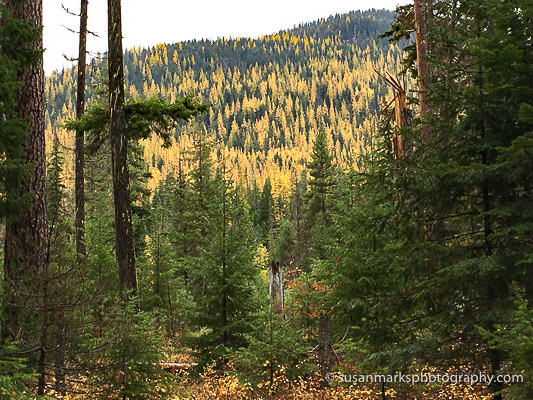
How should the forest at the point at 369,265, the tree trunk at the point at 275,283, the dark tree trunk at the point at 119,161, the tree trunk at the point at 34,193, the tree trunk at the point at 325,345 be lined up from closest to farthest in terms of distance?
1. the forest at the point at 369,265
2. the tree trunk at the point at 34,193
3. the dark tree trunk at the point at 119,161
4. the tree trunk at the point at 325,345
5. the tree trunk at the point at 275,283

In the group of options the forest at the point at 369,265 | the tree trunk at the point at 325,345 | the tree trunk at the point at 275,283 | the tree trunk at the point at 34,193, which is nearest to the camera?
the forest at the point at 369,265

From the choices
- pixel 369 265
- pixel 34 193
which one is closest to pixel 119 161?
pixel 34 193

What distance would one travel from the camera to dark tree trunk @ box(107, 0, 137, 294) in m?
9.59

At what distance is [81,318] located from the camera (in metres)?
7.01

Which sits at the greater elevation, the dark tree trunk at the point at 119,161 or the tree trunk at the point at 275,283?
the dark tree trunk at the point at 119,161

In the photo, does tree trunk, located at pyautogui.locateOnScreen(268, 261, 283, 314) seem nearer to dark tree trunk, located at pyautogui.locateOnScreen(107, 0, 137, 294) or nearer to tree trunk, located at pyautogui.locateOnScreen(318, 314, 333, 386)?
tree trunk, located at pyautogui.locateOnScreen(318, 314, 333, 386)

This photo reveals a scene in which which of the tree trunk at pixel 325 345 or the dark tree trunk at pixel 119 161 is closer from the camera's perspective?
the dark tree trunk at pixel 119 161

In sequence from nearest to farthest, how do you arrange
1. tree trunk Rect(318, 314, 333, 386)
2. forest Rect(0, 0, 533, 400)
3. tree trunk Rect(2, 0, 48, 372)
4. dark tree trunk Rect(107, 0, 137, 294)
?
forest Rect(0, 0, 533, 400) → tree trunk Rect(2, 0, 48, 372) → dark tree trunk Rect(107, 0, 137, 294) → tree trunk Rect(318, 314, 333, 386)

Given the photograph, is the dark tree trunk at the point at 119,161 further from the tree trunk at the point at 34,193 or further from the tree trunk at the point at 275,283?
the tree trunk at the point at 275,283

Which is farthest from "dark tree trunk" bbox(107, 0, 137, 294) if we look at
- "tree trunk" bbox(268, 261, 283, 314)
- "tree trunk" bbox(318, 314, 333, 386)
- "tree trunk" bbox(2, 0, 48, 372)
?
"tree trunk" bbox(268, 261, 283, 314)

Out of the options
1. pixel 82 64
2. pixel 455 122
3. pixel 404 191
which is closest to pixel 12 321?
pixel 404 191

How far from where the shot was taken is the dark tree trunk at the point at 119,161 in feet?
31.5

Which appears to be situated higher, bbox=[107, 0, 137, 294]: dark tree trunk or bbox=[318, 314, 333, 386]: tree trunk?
bbox=[107, 0, 137, 294]: dark tree trunk

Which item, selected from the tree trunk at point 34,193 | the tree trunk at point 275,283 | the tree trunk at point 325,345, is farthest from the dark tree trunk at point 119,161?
the tree trunk at point 275,283
